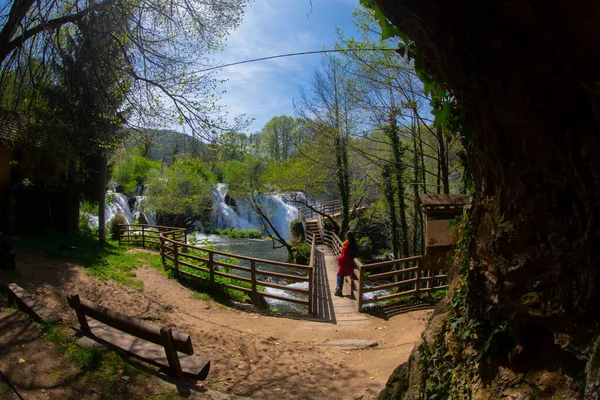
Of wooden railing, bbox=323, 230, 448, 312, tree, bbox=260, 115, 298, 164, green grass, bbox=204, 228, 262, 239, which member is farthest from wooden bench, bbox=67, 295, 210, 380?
tree, bbox=260, 115, 298, 164

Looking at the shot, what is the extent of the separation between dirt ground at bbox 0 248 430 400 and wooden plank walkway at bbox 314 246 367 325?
0.39 metres

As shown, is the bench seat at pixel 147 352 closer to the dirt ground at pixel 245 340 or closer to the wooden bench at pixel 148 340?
the wooden bench at pixel 148 340

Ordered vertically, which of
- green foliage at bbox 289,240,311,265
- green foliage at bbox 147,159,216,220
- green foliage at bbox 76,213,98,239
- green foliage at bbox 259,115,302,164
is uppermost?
green foliage at bbox 259,115,302,164

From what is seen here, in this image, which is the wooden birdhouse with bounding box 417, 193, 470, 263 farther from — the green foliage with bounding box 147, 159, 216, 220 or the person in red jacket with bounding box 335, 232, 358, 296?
the green foliage with bounding box 147, 159, 216, 220

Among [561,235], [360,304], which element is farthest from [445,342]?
[360,304]

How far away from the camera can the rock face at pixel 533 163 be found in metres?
1.77

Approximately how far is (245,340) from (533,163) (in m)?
5.87


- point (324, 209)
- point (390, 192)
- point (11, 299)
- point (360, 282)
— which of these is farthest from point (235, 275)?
point (324, 209)

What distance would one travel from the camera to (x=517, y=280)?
2.26 metres

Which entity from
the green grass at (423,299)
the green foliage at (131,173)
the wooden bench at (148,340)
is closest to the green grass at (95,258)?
the wooden bench at (148,340)

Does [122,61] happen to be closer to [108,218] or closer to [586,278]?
[586,278]

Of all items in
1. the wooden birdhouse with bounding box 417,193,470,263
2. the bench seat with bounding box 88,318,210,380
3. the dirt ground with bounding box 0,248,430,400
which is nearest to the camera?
the bench seat with bounding box 88,318,210,380

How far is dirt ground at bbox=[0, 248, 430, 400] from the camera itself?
493 cm

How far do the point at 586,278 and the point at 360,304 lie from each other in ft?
24.1
